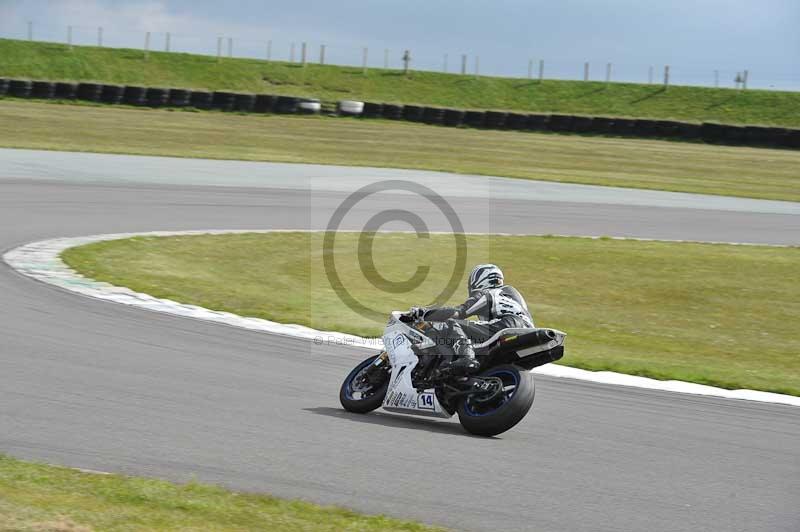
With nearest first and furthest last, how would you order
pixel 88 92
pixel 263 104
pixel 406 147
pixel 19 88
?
pixel 406 147 < pixel 19 88 < pixel 88 92 < pixel 263 104

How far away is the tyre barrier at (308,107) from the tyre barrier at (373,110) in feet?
7.24

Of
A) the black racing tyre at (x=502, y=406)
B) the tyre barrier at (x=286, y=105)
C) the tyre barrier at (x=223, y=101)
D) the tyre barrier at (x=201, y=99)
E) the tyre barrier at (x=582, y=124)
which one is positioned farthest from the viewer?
the tyre barrier at (x=582, y=124)

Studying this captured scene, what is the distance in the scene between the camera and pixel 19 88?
1735 inches

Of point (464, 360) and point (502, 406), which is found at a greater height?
point (464, 360)

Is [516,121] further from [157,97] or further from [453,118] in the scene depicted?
[157,97]

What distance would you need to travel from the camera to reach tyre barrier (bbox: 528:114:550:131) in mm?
49469

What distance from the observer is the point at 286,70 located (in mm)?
66562

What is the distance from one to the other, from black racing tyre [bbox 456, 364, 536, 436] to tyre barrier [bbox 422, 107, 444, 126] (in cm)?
4104

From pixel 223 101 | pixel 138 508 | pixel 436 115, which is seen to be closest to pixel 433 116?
pixel 436 115

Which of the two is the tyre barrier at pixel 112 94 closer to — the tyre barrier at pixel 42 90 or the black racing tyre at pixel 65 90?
the black racing tyre at pixel 65 90

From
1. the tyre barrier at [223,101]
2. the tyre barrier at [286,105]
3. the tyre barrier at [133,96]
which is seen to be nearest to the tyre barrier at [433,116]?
the tyre barrier at [286,105]

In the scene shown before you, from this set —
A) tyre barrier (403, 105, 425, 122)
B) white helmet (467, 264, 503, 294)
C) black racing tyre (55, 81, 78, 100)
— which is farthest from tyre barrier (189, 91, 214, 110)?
white helmet (467, 264, 503, 294)

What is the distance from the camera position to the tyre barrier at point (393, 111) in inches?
1930

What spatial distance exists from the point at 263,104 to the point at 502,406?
4037cm
